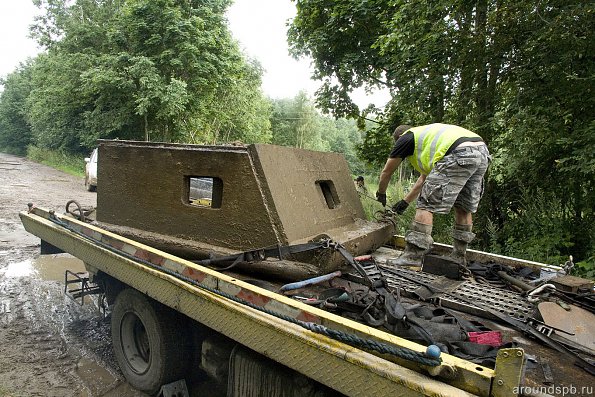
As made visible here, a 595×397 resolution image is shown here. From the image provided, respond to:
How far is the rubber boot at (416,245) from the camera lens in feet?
11.1

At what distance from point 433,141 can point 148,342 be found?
2.83 meters

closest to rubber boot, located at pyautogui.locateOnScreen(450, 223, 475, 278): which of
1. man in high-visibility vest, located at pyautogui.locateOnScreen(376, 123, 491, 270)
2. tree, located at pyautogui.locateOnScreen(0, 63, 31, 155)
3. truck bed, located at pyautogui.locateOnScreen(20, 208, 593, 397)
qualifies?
man in high-visibility vest, located at pyautogui.locateOnScreen(376, 123, 491, 270)

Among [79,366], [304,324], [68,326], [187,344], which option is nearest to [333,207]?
[187,344]

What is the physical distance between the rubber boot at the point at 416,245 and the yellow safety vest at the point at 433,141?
0.49m

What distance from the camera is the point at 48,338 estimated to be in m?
4.16

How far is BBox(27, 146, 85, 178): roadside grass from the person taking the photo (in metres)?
24.7

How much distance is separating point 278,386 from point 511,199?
17.4 ft

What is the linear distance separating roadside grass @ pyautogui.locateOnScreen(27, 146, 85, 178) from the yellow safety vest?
22.5 metres

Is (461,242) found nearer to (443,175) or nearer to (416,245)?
(416,245)

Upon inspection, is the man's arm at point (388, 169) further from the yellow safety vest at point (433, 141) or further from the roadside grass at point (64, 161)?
the roadside grass at point (64, 161)

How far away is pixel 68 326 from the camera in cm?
447

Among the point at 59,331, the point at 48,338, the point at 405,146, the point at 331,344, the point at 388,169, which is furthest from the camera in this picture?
the point at 59,331

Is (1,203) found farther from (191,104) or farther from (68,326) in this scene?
(191,104)

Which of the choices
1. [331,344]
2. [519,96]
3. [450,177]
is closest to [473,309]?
[331,344]
